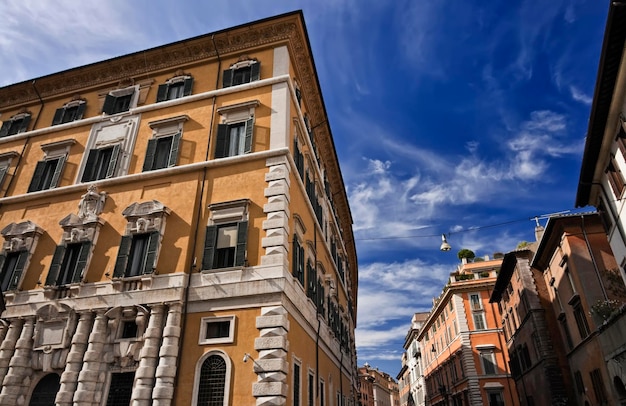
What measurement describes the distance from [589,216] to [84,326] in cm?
2155

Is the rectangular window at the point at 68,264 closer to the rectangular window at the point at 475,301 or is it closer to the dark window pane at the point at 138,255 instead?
the dark window pane at the point at 138,255

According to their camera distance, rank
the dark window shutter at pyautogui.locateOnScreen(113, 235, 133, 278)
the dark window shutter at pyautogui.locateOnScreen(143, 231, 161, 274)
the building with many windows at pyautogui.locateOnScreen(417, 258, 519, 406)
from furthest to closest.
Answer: the building with many windows at pyautogui.locateOnScreen(417, 258, 519, 406) < the dark window shutter at pyautogui.locateOnScreen(113, 235, 133, 278) < the dark window shutter at pyautogui.locateOnScreen(143, 231, 161, 274)

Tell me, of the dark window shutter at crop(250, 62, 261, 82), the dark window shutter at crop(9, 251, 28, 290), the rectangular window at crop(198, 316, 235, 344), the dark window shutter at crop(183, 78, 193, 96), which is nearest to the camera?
the rectangular window at crop(198, 316, 235, 344)

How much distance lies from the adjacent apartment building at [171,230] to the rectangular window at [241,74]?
0.30ft

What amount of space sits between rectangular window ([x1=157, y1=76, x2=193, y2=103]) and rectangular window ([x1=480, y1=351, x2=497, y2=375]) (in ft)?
121

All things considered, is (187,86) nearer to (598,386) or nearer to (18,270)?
(18,270)

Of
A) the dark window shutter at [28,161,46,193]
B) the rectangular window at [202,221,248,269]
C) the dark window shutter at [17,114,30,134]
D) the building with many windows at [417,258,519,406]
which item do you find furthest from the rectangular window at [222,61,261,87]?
the building with many windows at [417,258,519,406]

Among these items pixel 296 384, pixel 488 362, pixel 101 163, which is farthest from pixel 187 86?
pixel 488 362

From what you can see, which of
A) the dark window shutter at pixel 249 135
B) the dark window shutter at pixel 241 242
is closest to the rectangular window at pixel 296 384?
the dark window shutter at pixel 241 242

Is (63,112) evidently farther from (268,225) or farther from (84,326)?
(268,225)

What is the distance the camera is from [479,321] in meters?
41.3

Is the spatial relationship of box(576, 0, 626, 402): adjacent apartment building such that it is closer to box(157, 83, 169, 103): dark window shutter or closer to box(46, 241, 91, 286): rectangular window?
box(157, 83, 169, 103): dark window shutter

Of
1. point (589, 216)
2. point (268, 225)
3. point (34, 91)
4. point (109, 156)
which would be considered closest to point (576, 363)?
point (589, 216)

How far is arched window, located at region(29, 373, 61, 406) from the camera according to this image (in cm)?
1217
